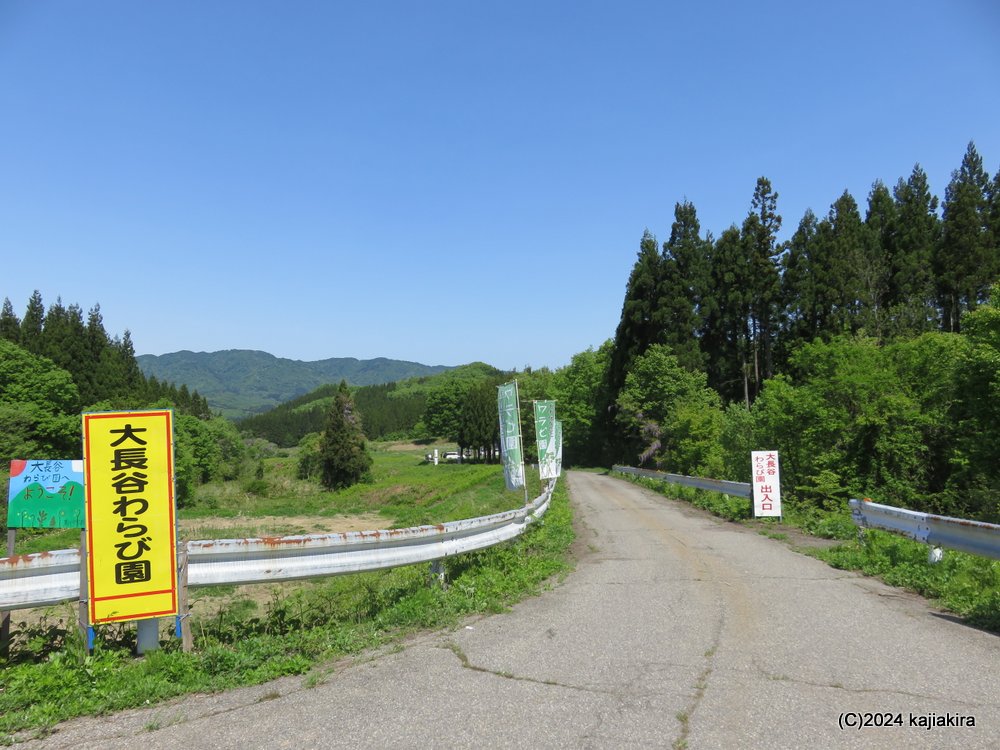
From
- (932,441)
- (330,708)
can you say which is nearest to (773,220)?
(932,441)

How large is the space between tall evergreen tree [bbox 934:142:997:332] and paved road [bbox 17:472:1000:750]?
1963 inches

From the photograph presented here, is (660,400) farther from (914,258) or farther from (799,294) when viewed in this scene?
(914,258)

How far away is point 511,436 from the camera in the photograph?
19.3 m

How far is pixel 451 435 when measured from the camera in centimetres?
13750

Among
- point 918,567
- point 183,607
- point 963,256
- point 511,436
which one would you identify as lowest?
point 918,567

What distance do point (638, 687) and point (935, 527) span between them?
684cm

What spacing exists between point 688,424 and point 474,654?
38.6 meters

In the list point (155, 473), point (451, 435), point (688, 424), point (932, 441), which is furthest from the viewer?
point (451, 435)

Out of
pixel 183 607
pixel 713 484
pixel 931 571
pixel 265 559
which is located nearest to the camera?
pixel 183 607

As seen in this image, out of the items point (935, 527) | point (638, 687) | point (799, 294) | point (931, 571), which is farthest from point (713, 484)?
point (799, 294)

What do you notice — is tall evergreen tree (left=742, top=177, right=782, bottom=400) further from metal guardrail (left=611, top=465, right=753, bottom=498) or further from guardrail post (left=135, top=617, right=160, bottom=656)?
guardrail post (left=135, top=617, right=160, bottom=656)

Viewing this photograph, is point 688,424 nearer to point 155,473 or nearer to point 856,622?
point 856,622

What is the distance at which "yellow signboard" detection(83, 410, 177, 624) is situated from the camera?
522cm

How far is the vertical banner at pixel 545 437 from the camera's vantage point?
2420 cm
